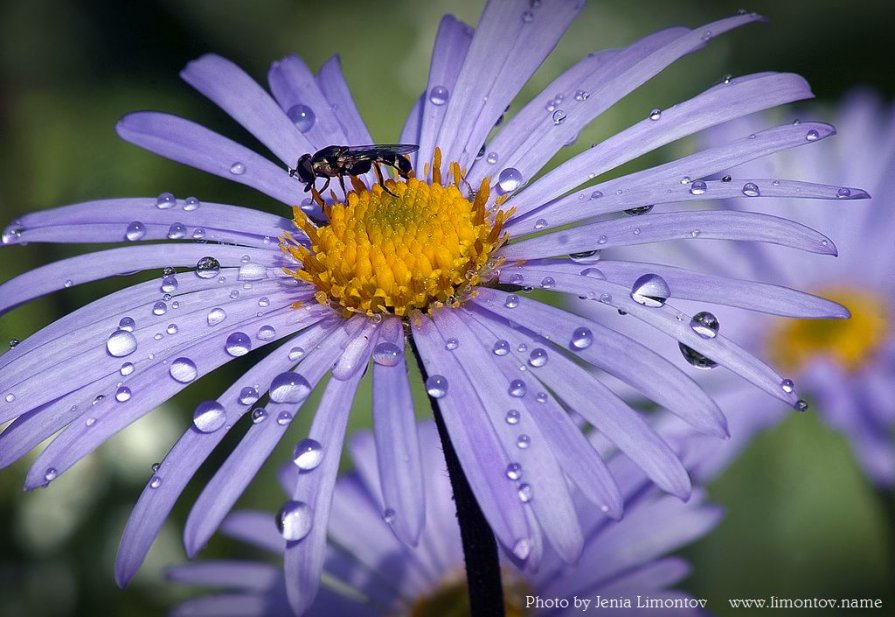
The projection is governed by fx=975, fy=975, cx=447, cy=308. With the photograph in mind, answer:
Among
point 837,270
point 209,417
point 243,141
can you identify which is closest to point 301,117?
point 209,417

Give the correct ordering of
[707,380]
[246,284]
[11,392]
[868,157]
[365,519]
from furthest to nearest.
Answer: [868,157] < [707,380] < [365,519] < [246,284] < [11,392]

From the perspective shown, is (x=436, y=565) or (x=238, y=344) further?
(x=436, y=565)

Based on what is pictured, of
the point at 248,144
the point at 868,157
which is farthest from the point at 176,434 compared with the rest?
the point at 868,157

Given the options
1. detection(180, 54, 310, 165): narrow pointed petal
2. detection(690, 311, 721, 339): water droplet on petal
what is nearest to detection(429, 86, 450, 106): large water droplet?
detection(180, 54, 310, 165): narrow pointed petal

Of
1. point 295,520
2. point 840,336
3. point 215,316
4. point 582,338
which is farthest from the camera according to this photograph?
A: point 840,336

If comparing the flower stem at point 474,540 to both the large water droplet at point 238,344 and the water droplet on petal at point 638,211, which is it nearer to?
the large water droplet at point 238,344

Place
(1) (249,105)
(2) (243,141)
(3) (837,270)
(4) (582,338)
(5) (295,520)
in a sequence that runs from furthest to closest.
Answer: (2) (243,141) < (3) (837,270) < (1) (249,105) < (4) (582,338) < (5) (295,520)

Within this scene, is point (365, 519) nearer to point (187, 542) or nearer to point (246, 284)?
point (246, 284)

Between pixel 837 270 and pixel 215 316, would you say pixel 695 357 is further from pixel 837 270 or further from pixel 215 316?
pixel 837 270
